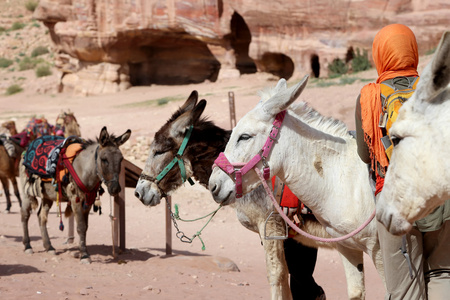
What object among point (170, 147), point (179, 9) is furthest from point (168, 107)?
point (170, 147)

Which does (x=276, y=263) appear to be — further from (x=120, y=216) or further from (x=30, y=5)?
(x=30, y=5)

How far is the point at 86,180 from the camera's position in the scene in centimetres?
946

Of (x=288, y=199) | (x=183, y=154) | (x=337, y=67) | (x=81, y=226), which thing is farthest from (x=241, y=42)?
(x=288, y=199)

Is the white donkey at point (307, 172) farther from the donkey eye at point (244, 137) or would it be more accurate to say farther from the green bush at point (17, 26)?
the green bush at point (17, 26)

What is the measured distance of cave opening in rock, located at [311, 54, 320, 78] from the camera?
100ft

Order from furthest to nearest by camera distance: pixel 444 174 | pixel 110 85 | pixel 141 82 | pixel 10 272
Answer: pixel 141 82
pixel 110 85
pixel 10 272
pixel 444 174

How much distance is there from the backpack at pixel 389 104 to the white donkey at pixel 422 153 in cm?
58

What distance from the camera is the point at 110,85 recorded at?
3538 cm

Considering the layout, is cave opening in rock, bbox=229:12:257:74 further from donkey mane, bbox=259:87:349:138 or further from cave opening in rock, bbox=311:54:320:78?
donkey mane, bbox=259:87:349:138

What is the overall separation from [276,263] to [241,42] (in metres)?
30.4

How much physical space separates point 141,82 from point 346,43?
14.5 meters

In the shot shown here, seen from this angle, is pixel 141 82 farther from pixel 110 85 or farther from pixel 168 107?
pixel 168 107

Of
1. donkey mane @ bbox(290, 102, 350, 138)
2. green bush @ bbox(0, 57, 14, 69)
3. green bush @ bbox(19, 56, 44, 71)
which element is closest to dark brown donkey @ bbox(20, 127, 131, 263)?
donkey mane @ bbox(290, 102, 350, 138)

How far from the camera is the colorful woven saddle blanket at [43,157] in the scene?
966 centimetres
